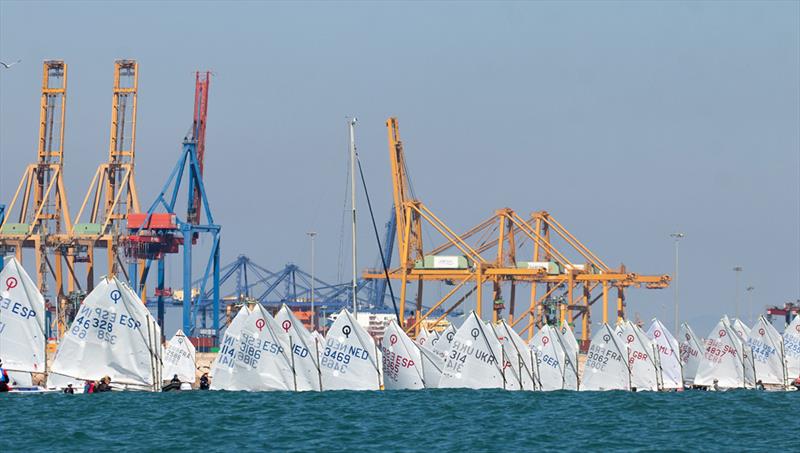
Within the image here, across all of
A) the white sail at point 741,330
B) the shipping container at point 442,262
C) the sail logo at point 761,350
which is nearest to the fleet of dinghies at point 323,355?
the sail logo at point 761,350

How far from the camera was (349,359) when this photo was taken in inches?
3071

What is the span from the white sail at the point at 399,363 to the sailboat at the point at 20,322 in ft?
59.8

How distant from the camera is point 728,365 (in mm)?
103312

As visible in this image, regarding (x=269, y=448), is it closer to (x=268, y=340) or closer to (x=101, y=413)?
(x=101, y=413)

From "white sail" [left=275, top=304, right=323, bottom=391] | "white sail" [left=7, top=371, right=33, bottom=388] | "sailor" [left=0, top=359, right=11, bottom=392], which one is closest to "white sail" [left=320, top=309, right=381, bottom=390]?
"white sail" [left=275, top=304, right=323, bottom=391]

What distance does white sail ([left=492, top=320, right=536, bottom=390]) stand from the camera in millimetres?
89275

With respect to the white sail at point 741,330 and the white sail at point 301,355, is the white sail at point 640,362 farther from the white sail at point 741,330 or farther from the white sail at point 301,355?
the white sail at point 301,355

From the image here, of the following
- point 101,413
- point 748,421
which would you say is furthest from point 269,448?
Result: point 748,421

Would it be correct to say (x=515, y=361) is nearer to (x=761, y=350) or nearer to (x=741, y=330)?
(x=761, y=350)

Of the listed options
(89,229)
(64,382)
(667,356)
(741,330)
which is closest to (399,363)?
(64,382)

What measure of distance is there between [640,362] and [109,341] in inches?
1488

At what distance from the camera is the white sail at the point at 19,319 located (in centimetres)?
7194

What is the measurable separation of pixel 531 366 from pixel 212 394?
83.1 feet

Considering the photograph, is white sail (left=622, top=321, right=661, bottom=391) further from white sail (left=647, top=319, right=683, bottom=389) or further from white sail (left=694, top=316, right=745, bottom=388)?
white sail (left=694, top=316, right=745, bottom=388)
